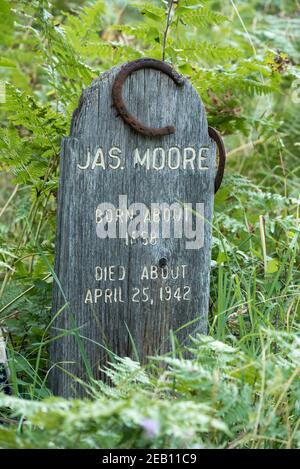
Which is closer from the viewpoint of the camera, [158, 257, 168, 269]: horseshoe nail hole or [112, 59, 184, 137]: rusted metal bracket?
[112, 59, 184, 137]: rusted metal bracket

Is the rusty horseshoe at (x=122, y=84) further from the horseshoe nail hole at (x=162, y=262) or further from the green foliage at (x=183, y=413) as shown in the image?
the green foliage at (x=183, y=413)

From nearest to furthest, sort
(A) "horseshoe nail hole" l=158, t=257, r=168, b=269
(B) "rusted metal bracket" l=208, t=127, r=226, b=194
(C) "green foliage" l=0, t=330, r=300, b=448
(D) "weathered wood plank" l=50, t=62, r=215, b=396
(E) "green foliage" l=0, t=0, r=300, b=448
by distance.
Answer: (C) "green foliage" l=0, t=330, r=300, b=448 < (E) "green foliage" l=0, t=0, r=300, b=448 < (D) "weathered wood plank" l=50, t=62, r=215, b=396 < (A) "horseshoe nail hole" l=158, t=257, r=168, b=269 < (B) "rusted metal bracket" l=208, t=127, r=226, b=194

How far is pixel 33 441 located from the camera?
2.16m

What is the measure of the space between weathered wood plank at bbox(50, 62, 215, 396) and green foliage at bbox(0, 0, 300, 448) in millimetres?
116

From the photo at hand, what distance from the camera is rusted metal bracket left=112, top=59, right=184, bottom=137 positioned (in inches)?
117

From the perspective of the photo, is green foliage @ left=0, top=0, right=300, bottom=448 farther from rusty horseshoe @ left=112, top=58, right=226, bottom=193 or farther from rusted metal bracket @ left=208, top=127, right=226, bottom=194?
rusty horseshoe @ left=112, top=58, right=226, bottom=193

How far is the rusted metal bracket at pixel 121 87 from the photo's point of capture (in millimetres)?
Answer: 2980

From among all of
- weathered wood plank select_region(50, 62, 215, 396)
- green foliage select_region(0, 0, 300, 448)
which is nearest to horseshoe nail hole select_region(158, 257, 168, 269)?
weathered wood plank select_region(50, 62, 215, 396)

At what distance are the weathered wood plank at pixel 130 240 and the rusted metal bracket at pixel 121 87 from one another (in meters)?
0.03

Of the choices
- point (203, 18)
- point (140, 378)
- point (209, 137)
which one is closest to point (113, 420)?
point (140, 378)

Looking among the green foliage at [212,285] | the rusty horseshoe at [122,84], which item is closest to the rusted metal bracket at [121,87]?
the rusty horseshoe at [122,84]

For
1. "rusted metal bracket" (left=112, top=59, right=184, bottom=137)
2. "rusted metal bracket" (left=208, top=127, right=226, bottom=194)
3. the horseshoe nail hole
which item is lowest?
the horseshoe nail hole
